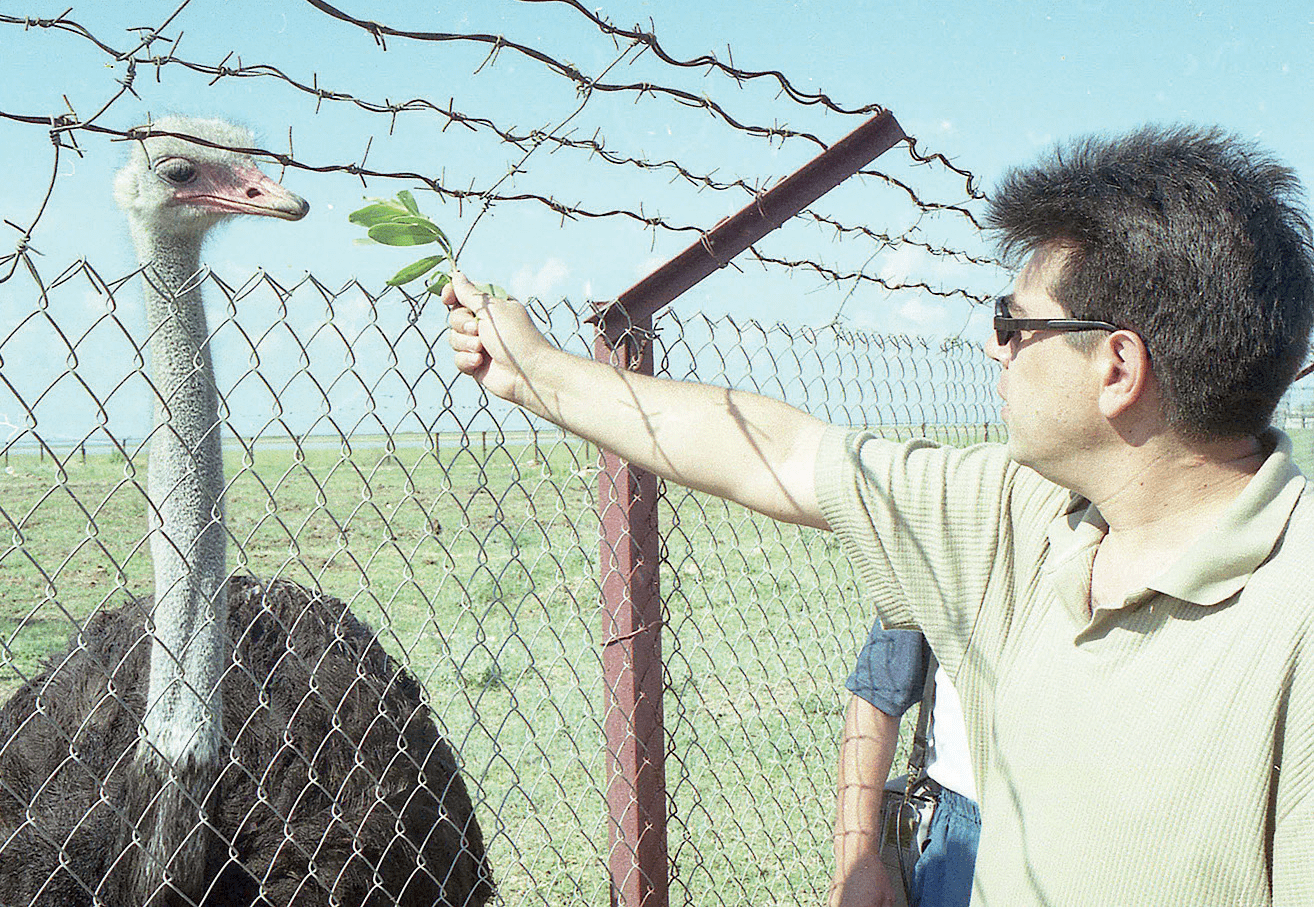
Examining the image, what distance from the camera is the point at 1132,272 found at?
1.43 meters

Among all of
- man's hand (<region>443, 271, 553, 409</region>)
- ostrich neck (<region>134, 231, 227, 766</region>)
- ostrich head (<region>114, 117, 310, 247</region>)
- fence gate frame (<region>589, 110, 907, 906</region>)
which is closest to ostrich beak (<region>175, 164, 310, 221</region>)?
ostrich head (<region>114, 117, 310, 247</region>)

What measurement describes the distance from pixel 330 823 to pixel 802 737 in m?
3.32

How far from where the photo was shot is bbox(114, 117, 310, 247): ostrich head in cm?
Result: 282

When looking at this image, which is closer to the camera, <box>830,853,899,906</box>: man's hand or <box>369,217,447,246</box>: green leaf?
<box>369,217,447,246</box>: green leaf

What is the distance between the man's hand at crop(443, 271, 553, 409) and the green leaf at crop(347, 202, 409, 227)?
168 millimetres

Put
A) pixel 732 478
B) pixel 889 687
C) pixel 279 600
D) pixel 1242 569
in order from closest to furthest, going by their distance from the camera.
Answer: pixel 1242 569
pixel 732 478
pixel 889 687
pixel 279 600

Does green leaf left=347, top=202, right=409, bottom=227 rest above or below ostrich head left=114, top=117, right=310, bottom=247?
below

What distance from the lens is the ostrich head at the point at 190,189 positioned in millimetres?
2822

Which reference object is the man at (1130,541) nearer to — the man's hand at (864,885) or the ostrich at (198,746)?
the man's hand at (864,885)

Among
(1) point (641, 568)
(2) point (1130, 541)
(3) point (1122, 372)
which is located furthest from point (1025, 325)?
(1) point (641, 568)

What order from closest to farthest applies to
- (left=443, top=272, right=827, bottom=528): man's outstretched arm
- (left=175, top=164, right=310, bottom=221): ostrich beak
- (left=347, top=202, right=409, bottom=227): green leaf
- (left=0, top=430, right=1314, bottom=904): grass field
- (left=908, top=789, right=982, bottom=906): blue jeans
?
(left=347, top=202, right=409, bottom=227): green leaf
(left=443, top=272, right=827, bottom=528): man's outstretched arm
(left=0, top=430, right=1314, bottom=904): grass field
(left=908, top=789, right=982, bottom=906): blue jeans
(left=175, top=164, right=310, bottom=221): ostrich beak

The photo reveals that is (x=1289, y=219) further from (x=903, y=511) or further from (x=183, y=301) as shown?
(x=183, y=301)

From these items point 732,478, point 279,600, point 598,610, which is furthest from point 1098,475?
point 279,600

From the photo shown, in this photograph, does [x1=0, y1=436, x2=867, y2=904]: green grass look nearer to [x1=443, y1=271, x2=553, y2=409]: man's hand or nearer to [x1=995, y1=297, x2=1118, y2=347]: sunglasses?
[x1=443, y1=271, x2=553, y2=409]: man's hand
